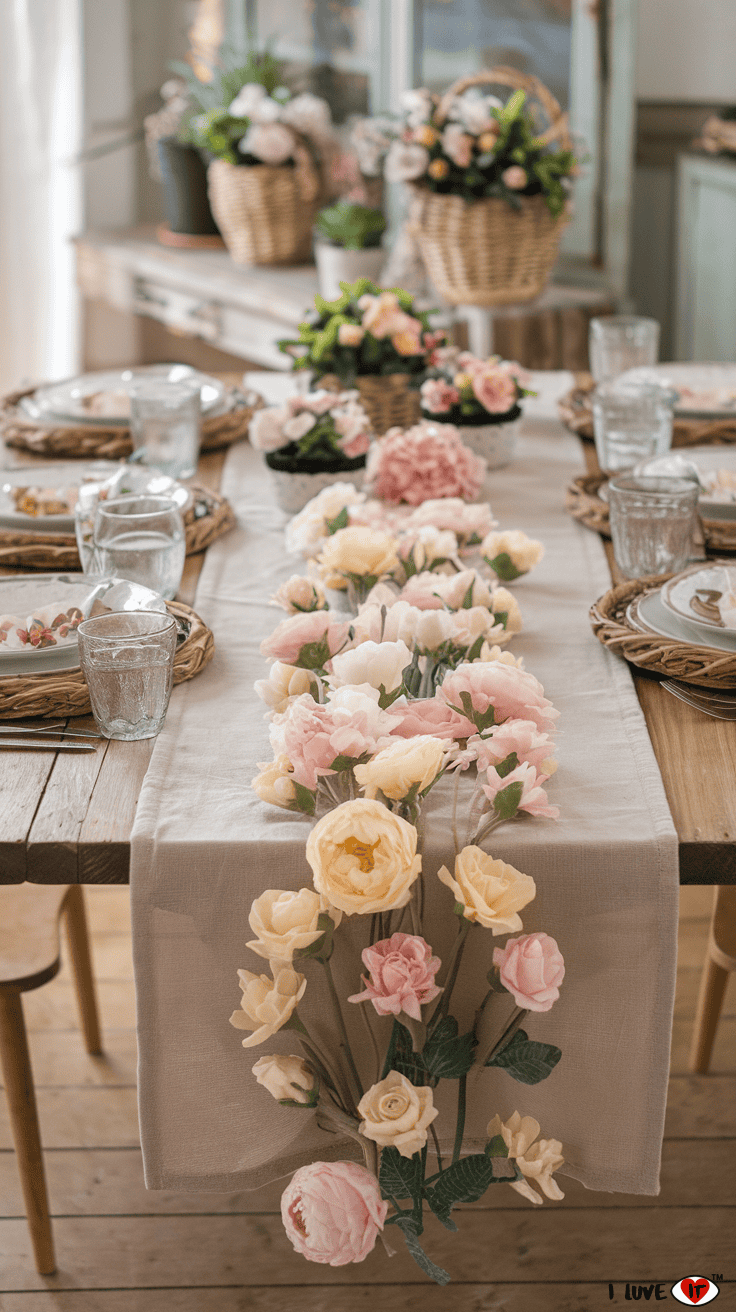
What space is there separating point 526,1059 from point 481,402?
101cm

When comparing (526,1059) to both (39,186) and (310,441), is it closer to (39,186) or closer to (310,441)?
(310,441)

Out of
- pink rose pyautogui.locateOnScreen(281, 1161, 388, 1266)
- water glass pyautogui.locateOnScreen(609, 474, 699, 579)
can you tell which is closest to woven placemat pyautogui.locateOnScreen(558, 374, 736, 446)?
water glass pyautogui.locateOnScreen(609, 474, 699, 579)

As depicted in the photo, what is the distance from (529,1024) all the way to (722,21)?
9.61ft

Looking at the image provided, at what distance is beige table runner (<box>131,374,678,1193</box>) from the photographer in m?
0.89

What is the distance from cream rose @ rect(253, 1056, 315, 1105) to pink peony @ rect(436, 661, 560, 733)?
0.28 meters

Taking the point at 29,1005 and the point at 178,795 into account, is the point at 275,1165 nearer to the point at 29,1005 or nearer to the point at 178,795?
the point at 178,795

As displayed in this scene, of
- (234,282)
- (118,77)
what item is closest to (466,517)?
(234,282)

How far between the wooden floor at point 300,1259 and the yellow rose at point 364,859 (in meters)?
0.74

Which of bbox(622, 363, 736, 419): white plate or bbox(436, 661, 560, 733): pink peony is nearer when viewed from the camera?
bbox(436, 661, 560, 733): pink peony

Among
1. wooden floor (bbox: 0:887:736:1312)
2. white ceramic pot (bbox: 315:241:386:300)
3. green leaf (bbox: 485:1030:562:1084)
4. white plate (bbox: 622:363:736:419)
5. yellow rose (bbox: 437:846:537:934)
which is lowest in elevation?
wooden floor (bbox: 0:887:736:1312)

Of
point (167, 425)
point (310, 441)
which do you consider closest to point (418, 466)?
point (310, 441)

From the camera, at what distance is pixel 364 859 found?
816mm

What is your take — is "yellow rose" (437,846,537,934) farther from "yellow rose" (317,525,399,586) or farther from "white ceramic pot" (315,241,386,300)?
"white ceramic pot" (315,241,386,300)

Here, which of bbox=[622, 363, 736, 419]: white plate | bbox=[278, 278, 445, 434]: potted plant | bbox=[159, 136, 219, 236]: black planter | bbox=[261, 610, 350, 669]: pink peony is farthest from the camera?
bbox=[159, 136, 219, 236]: black planter
